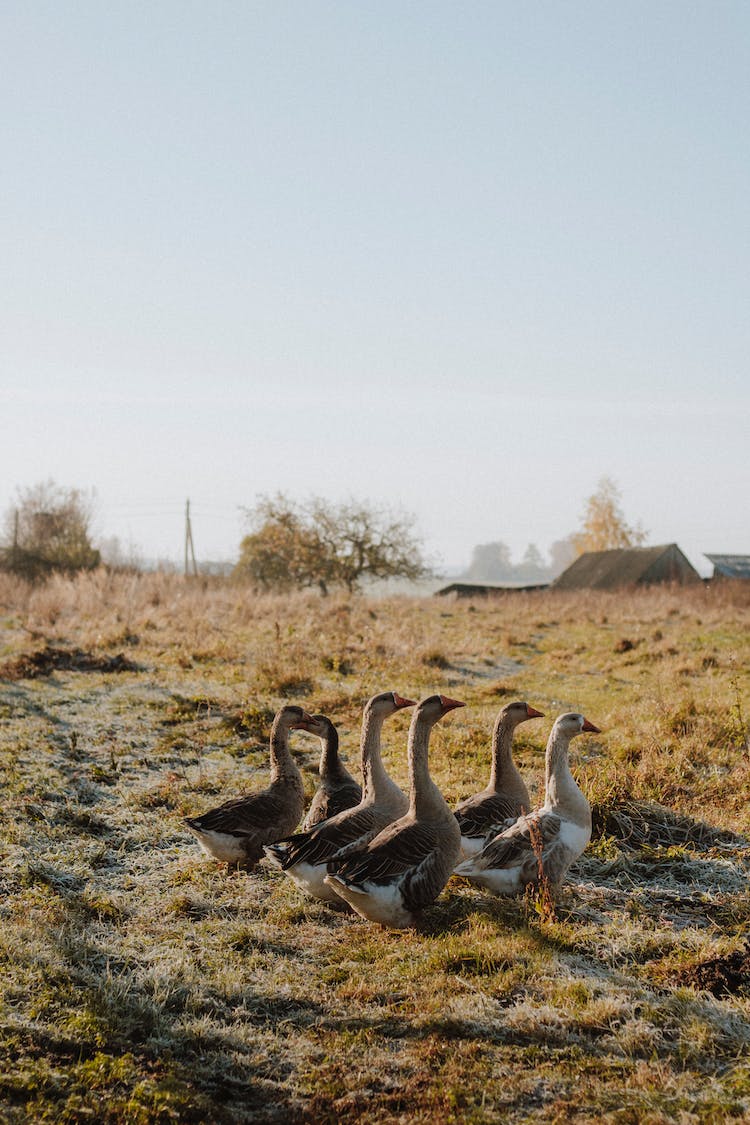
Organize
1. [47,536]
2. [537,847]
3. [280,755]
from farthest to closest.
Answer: [47,536] < [280,755] < [537,847]

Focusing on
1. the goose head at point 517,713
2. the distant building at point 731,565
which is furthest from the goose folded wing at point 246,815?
the distant building at point 731,565

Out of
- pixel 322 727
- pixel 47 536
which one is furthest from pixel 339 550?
pixel 322 727

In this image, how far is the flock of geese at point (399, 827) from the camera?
21.2 feet

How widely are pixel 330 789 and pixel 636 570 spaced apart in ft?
151

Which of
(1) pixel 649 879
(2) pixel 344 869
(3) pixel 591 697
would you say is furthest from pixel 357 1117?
(3) pixel 591 697

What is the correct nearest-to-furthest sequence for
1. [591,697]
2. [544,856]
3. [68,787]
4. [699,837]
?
[544,856]
[699,837]
[68,787]
[591,697]

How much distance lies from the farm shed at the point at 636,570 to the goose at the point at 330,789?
4321 cm

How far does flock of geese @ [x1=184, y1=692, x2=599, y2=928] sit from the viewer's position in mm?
6469

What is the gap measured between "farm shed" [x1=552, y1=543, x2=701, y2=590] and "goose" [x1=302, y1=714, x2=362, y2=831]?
142 feet

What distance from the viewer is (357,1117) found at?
4477 mm

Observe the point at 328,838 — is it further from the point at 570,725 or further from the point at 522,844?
the point at 570,725

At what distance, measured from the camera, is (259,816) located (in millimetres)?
7992

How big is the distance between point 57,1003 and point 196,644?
15.0m

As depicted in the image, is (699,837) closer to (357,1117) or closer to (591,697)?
(357,1117)
